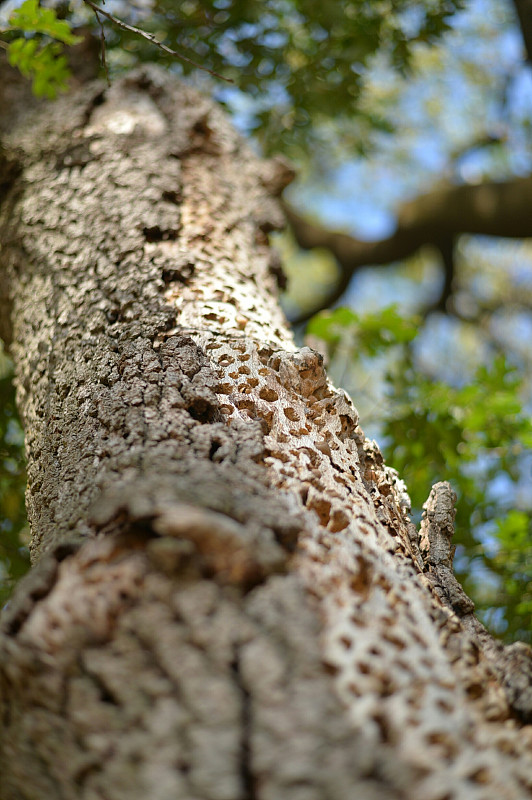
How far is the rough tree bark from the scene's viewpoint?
30.3 inches

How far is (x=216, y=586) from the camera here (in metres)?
0.88

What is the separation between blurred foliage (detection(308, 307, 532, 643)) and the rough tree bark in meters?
1.41

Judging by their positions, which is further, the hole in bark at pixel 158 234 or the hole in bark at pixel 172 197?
the hole in bark at pixel 172 197

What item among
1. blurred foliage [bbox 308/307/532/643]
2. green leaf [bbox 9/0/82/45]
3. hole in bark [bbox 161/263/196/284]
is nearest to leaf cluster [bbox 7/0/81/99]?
green leaf [bbox 9/0/82/45]

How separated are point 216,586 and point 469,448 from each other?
8.27ft

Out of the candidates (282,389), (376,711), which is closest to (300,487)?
(282,389)

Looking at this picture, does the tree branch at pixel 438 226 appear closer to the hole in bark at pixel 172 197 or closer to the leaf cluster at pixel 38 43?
the hole in bark at pixel 172 197

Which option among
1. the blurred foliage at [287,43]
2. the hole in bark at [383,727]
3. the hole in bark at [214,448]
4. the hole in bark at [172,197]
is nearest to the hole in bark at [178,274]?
the hole in bark at [172,197]

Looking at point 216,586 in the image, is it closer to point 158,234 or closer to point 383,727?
point 383,727

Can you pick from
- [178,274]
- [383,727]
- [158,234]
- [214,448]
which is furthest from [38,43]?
[383,727]

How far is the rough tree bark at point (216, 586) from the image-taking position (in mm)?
769

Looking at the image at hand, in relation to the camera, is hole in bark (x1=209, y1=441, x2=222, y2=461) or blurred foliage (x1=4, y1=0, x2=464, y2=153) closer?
hole in bark (x1=209, y1=441, x2=222, y2=461)

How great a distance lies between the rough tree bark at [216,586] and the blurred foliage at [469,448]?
55.4 inches

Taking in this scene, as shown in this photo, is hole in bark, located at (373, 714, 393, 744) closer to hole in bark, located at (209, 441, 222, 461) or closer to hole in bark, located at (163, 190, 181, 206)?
hole in bark, located at (209, 441, 222, 461)
